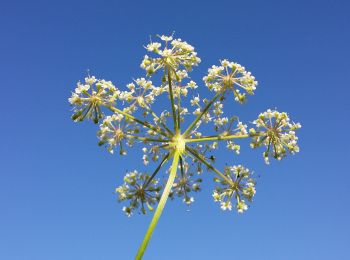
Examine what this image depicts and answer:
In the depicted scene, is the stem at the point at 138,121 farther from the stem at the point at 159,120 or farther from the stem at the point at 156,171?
the stem at the point at 156,171

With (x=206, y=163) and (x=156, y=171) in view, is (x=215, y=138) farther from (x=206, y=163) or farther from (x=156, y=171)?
(x=156, y=171)

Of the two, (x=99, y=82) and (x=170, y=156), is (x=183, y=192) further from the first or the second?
(x=99, y=82)

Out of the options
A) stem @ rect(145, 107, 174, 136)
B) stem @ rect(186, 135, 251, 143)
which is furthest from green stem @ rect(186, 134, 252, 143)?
stem @ rect(145, 107, 174, 136)

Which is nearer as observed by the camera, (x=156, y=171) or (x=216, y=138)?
(x=216, y=138)

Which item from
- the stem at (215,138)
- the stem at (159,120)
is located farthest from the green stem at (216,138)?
the stem at (159,120)

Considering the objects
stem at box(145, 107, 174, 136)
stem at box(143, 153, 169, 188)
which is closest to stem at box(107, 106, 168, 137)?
stem at box(145, 107, 174, 136)

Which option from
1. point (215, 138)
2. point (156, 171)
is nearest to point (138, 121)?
→ point (156, 171)

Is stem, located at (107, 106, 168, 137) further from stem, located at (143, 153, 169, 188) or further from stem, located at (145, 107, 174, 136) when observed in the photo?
stem, located at (143, 153, 169, 188)

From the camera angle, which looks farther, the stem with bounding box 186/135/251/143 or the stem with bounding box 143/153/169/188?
the stem with bounding box 143/153/169/188

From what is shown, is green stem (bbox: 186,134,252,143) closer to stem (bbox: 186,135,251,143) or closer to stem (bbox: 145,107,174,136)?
stem (bbox: 186,135,251,143)

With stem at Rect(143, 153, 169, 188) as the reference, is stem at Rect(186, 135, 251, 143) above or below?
above

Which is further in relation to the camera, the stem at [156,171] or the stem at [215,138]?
the stem at [156,171]

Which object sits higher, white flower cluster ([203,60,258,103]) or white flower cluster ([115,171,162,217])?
white flower cluster ([203,60,258,103])

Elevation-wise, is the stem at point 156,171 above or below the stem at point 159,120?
below
